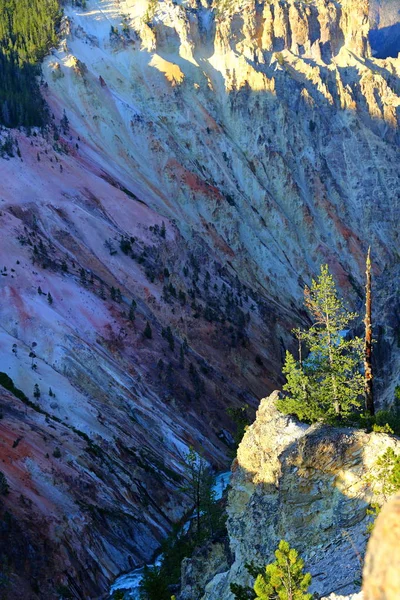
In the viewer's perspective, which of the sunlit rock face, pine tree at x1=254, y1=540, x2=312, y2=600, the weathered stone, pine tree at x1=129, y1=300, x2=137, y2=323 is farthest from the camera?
pine tree at x1=129, y1=300, x2=137, y2=323

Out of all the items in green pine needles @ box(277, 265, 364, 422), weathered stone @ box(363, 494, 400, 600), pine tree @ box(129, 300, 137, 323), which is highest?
weathered stone @ box(363, 494, 400, 600)

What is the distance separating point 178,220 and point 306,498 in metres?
65.8

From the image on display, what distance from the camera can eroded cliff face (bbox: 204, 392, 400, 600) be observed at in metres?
17.1

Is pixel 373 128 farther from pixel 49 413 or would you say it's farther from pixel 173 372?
pixel 49 413

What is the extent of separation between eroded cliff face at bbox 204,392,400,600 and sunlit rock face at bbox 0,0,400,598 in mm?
12576

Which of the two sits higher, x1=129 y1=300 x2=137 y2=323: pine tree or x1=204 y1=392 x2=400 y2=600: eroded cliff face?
x1=204 y1=392 x2=400 y2=600: eroded cliff face

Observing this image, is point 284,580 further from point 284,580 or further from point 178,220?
point 178,220

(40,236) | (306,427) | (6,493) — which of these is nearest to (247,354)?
(40,236)

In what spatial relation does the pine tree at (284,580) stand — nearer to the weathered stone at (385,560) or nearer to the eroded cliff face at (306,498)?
the eroded cliff face at (306,498)

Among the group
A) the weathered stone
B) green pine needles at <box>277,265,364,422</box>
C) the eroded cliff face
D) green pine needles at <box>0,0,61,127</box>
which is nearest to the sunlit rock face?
green pine needles at <box>0,0,61,127</box>

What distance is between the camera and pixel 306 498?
19.6m

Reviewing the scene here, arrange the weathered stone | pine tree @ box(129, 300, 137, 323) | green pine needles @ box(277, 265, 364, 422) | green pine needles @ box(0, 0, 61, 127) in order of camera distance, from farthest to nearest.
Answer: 1. green pine needles @ box(0, 0, 61, 127)
2. pine tree @ box(129, 300, 137, 323)
3. green pine needles @ box(277, 265, 364, 422)
4. the weathered stone

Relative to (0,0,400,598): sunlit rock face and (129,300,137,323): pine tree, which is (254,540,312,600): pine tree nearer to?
(0,0,400,598): sunlit rock face

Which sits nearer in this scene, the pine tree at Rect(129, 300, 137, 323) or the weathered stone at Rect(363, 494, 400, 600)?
the weathered stone at Rect(363, 494, 400, 600)
